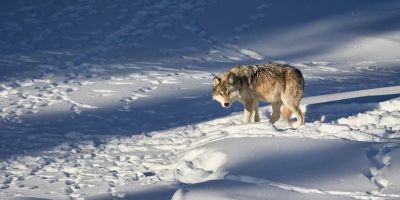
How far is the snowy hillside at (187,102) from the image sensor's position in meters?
8.52

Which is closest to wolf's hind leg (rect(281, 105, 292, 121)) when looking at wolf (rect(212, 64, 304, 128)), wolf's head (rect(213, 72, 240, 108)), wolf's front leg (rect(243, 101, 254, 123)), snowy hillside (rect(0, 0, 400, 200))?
wolf (rect(212, 64, 304, 128))

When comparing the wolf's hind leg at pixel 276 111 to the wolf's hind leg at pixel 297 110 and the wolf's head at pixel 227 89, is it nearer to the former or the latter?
the wolf's hind leg at pixel 297 110

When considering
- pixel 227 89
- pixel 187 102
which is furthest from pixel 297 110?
pixel 187 102

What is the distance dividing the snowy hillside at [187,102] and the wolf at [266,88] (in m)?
0.37

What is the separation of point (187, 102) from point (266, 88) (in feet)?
15.1

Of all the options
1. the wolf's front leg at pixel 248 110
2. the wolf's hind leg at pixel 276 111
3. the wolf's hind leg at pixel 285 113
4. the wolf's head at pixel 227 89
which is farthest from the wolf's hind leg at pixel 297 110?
the wolf's head at pixel 227 89


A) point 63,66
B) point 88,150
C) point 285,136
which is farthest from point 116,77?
point 285,136

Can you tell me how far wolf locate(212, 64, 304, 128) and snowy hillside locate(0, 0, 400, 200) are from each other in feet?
1.21

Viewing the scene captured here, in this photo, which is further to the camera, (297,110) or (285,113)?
(285,113)

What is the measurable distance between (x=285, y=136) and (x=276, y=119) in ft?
5.25

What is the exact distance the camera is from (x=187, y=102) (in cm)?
1505

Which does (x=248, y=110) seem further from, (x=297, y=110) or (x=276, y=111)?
(x=297, y=110)

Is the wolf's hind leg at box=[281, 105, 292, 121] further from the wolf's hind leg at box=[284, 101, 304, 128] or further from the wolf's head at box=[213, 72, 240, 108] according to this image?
the wolf's head at box=[213, 72, 240, 108]

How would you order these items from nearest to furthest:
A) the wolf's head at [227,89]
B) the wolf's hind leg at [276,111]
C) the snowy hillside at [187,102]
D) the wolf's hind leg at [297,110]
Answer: the snowy hillside at [187,102] → the wolf's hind leg at [297,110] → the wolf's head at [227,89] → the wolf's hind leg at [276,111]
